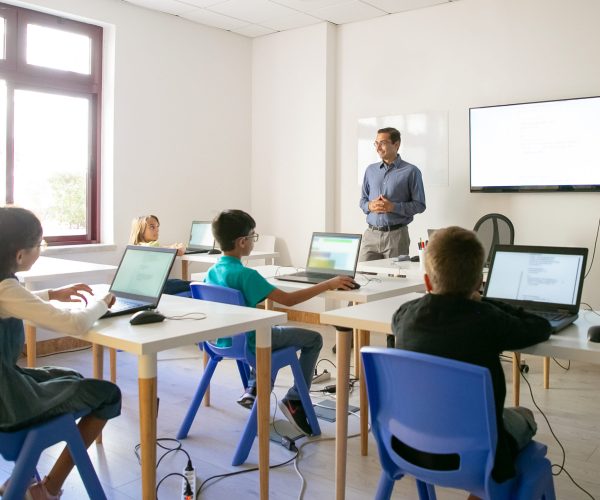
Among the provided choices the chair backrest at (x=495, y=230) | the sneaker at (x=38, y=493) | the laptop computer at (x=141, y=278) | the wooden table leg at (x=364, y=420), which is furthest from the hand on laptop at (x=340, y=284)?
the chair backrest at (x=495, y=230)

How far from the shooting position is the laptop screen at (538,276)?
6.97ft

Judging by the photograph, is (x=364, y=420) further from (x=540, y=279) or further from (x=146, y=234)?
(x=146, y=234)

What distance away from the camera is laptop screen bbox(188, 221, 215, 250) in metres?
5.45

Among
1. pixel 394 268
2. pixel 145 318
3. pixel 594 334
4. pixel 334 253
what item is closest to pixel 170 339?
pixel 145 318

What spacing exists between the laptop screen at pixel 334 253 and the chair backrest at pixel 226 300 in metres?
0.80

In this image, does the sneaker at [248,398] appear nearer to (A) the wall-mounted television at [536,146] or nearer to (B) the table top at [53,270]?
(B) the table top at [53,270]

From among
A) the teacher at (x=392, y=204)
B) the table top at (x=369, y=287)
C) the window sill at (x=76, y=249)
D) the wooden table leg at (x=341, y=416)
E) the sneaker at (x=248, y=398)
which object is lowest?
the sneaker at (x=248, y=398)

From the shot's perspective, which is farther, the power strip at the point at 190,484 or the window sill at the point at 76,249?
the window sill at the point at 76,249

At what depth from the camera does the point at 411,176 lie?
470cm

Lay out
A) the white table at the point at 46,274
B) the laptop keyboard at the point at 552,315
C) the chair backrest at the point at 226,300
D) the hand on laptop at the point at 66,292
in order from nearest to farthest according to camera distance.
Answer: the laptop keyboard at the point at 552,315 < the hand on laptop at the point at 66,292 < the chair backrest at the point at 226,300 < the white table at the point at 46,274

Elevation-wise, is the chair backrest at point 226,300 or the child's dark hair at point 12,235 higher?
the child's dark hair at point 12,235

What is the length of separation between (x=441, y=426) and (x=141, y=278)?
1406 millimetres

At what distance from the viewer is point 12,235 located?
6.31 ft

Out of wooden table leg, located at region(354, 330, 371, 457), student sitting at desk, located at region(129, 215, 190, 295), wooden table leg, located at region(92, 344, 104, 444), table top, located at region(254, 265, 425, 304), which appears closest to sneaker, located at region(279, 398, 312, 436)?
wooden table leg, located at region(354, 330, 371, 457)
